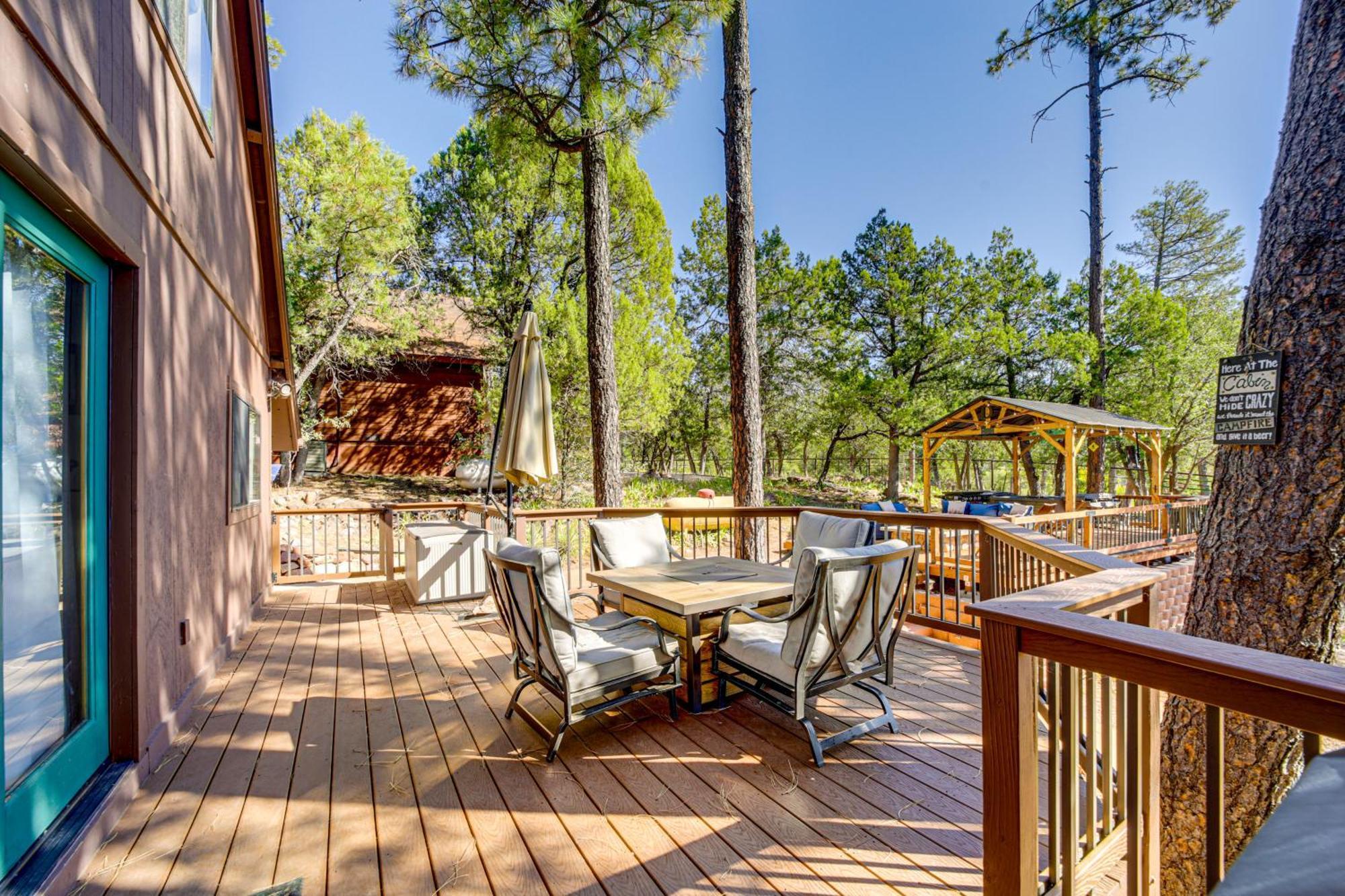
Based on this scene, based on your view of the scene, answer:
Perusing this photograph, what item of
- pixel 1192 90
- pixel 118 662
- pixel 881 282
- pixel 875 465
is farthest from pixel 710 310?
pixel 118 662

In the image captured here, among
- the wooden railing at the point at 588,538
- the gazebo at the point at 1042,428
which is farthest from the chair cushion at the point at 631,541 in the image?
the gazebo at the point at 1042,428

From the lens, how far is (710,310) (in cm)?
1941

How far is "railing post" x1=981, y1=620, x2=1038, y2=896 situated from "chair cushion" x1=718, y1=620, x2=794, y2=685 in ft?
4.16

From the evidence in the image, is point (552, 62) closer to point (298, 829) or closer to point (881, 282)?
point (298, 829)

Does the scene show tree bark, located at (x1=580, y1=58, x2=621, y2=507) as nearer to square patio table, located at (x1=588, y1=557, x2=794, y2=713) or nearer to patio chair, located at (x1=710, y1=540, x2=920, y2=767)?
square patio table, located at (x1=588, y1=557, x2=794, y2=713)

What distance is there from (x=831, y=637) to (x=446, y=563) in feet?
13.6

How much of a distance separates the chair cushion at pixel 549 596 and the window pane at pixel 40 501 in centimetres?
154

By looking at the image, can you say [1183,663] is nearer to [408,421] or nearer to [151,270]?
[151,270]

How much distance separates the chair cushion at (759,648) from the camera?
2693 mm

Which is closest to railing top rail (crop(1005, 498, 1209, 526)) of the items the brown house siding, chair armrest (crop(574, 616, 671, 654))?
chair armrest (crop(574, 616, 671, 654))

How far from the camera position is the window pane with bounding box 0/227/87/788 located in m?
1.73

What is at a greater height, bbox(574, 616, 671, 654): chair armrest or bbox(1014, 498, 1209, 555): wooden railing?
bbox(574, 616, 671, 654): chair armrest

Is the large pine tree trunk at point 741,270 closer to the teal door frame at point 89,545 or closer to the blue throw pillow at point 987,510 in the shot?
the teal door frame at point 89,545

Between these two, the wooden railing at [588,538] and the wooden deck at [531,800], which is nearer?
the wooden deck at [531,800]
